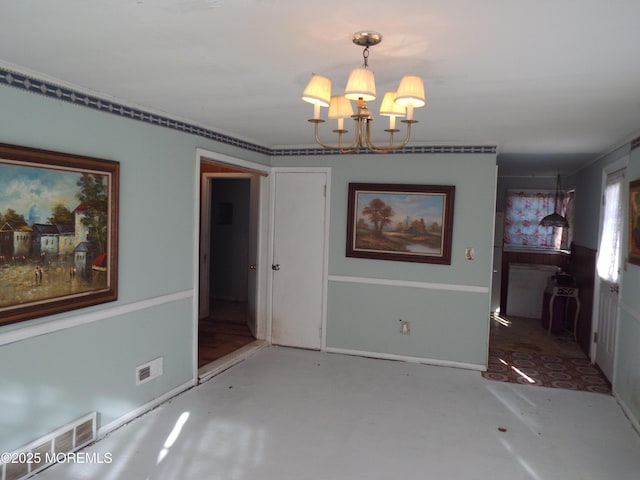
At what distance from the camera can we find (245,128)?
406cm

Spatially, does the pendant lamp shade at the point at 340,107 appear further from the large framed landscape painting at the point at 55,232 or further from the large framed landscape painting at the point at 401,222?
the large framed landscape painting at the point at 401,222

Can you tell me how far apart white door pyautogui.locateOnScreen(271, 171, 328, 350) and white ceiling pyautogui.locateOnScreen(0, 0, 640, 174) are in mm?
1656

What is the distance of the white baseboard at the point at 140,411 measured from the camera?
305cm

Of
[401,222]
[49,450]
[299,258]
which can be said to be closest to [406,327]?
[401,222]

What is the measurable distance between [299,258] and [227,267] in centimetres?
269

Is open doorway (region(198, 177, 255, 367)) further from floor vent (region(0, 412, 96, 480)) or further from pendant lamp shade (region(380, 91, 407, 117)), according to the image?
pendant lamp shade (region(380, 91, 407, 117))

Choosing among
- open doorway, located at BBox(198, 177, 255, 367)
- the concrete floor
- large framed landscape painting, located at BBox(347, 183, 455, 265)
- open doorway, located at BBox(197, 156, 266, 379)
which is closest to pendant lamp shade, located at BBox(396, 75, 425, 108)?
the concrete floor

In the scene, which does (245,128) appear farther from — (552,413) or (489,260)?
(552,413)

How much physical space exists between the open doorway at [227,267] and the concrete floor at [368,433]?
2.72 feet

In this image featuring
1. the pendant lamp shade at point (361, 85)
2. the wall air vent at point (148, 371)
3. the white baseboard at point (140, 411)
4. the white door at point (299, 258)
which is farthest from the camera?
the white door at point (299, 258)

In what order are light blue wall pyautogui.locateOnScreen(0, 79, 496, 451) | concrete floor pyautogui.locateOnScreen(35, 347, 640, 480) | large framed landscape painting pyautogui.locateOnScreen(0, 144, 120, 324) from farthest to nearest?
concrete floor pyautogui.locateOnScreen(35, 347, 640, 480) → light blue wall pyautogui.locateOnScreen(0, 79, 496, 451) → large framed landscape painting pyautogui.locateOnScreen(0, 144, 120, 324)

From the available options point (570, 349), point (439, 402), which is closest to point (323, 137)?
point (439, 402)

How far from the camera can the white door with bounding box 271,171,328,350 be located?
5023 millimetres

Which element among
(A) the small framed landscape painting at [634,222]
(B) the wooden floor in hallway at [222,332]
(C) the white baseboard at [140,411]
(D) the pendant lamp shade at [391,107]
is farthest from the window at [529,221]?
(D) the pendant lamp shade at [391,107]
